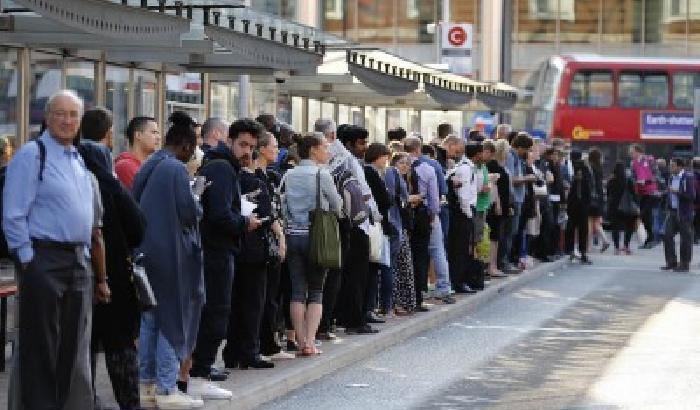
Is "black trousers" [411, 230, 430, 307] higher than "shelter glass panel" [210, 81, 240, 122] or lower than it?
lower

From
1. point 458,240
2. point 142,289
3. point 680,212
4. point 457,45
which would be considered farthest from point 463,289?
point 457,45

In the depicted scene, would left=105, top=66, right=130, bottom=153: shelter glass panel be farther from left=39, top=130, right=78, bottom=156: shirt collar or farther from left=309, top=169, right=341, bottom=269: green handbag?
left=39, top=130, right=78, bottom=156: shirt collar

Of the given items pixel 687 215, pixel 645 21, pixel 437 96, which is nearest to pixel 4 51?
pixel 437 96

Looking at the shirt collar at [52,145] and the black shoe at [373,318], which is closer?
the shirt collar at [52,145]

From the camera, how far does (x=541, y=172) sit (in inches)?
1154

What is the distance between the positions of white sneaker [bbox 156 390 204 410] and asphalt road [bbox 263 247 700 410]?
3.50ft

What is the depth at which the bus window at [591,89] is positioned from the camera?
48.6 meters

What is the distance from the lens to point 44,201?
958 cm

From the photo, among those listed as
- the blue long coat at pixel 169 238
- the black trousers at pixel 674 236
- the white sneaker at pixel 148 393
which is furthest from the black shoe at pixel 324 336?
the black trousers at pixel 674 236

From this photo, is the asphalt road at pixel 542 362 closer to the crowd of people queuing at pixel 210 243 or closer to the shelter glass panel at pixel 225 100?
the crowd of people queuing at pixel 210 243

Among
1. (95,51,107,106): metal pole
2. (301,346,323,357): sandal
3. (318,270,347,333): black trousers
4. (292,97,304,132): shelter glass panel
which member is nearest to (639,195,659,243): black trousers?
(292,97,304,132): shelter glass panel

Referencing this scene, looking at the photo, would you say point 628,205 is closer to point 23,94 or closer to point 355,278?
point 355,278

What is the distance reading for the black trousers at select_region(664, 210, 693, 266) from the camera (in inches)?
1196

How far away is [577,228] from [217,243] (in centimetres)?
2035
